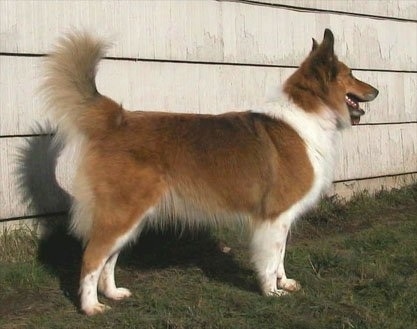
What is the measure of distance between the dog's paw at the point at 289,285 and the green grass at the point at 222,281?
0.07 meters

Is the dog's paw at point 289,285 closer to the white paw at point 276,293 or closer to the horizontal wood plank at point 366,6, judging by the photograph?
the white paw at point 276,293

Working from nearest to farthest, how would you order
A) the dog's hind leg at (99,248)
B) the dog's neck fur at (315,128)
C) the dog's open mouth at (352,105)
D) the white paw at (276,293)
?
the dog's hind leg at (99,248) < the white paw at (276,293) < the dog's neck fur at (315,128) < the dog's open mouth at (352,105)

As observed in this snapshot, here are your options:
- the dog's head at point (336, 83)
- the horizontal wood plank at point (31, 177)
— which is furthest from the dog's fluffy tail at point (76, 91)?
the dog's head at point (336, 83)

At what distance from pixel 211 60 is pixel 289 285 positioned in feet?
8.10

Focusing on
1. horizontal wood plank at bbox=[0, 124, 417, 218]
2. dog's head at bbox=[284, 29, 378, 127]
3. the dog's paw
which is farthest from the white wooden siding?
the dog's paw

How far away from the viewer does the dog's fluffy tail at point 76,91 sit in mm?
4160

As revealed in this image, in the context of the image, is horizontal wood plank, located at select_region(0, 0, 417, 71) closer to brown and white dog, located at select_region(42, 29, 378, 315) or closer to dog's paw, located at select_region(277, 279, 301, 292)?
brown and white dog, located at select_region(42, 29, 378, 315)

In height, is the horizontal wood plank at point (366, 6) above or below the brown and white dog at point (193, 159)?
above

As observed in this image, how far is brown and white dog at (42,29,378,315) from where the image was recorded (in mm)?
4098

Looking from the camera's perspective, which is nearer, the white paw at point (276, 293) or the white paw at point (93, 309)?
the white paw at point (93, 309)

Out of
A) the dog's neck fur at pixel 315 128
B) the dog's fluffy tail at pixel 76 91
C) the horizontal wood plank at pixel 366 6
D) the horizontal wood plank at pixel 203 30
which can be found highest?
the horizontal wood plank at pixel 366 6

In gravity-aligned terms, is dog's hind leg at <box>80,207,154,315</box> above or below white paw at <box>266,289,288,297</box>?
above

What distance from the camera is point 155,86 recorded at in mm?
5754

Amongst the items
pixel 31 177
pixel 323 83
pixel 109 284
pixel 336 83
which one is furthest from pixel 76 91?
pixel 336 83
